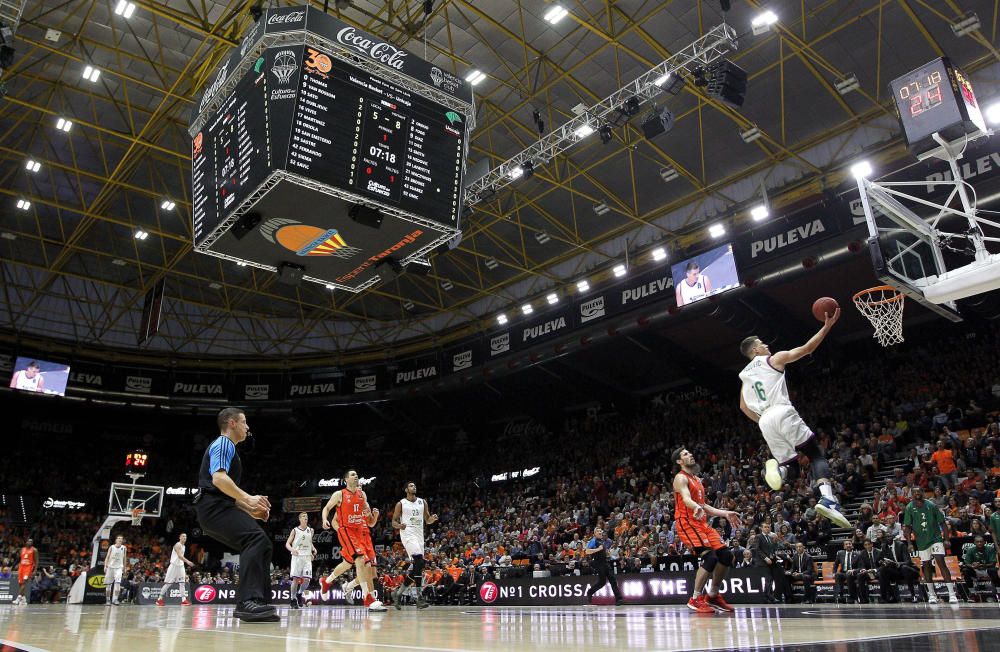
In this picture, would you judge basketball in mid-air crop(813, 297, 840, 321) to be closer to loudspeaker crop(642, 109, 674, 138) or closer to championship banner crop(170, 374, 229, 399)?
loudspeaker crop(642, 109, 674, 138)

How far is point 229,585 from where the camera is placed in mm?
25188

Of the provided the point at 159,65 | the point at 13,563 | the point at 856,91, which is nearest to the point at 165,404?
the point at 13,563

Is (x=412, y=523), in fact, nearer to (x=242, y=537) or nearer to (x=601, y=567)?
(x=601, y=567)

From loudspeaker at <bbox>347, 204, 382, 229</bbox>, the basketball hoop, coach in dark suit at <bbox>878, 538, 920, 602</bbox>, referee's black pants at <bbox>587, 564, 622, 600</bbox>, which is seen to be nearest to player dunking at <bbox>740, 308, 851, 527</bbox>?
loudspeaker at <bbox>347, 204, 382, 229</bbox>

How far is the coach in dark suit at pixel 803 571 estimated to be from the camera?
13227 millimetres

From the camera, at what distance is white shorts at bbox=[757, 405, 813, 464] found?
691 centimetres

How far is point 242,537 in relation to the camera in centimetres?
565

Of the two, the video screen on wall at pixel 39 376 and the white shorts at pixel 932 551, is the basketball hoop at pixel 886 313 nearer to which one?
the white shorts at pixel 932 551

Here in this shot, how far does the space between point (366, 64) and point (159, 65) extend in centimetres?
1085

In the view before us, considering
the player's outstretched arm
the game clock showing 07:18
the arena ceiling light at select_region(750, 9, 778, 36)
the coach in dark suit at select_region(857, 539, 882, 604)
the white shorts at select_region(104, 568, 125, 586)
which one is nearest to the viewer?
the player's outstretched arm

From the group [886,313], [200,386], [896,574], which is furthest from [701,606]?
[200,386]

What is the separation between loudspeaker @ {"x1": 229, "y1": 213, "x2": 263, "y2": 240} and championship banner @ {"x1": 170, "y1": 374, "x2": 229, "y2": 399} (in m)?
25.6

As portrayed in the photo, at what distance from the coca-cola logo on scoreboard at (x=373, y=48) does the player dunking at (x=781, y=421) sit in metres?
6.57

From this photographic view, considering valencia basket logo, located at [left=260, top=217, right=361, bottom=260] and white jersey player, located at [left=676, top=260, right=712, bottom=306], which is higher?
white jersey player, located at [left=676, top=260, right=712, bottom=306]
